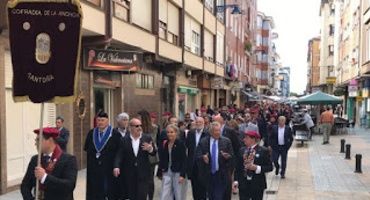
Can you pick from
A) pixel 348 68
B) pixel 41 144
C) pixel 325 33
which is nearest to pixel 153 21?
pixel 41 144

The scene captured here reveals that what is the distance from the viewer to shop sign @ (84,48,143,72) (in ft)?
49.8

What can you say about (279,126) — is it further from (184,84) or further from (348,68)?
(348,68)

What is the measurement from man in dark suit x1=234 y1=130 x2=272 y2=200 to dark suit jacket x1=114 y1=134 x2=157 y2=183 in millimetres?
1506

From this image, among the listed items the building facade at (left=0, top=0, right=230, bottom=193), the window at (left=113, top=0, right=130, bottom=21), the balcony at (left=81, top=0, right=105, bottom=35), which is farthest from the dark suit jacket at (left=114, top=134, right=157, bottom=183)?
the window at (left=113, top=0, right=130, bottom=21)

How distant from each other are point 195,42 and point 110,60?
1432cm

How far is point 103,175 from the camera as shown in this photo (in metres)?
8.65

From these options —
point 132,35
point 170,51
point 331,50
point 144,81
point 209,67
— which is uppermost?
point 331,50

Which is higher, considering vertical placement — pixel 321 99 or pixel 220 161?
pixel 321 99

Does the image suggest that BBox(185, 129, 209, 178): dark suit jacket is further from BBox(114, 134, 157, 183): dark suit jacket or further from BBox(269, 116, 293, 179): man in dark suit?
BBox(269, 116, 293, 179): man in dark suit

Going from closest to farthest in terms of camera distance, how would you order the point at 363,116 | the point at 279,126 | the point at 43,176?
the point at 43,176, the point at 279,126, the point at 363,116

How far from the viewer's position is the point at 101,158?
8.57 meters

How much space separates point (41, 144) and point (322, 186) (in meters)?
9.36

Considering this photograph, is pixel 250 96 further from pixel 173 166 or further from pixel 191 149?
pixel 173 166

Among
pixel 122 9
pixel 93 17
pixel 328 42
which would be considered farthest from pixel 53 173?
pixel 328 42
